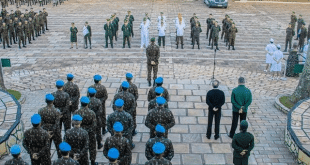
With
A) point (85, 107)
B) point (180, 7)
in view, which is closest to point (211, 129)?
point (85, 107)

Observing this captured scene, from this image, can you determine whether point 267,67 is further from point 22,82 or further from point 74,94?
point 22,82

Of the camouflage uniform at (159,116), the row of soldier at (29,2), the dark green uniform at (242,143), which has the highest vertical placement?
the row of soldier at (29,2)

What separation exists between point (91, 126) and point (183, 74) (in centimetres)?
682

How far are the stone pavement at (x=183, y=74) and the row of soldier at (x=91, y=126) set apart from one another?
1060mm

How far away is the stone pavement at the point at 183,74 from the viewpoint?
8180mm

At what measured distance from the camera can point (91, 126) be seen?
272 inches

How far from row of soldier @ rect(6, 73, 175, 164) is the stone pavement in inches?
41.7

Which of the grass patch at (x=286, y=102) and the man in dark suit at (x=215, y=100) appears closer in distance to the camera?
the man in dark suit at (x=215, y=100)

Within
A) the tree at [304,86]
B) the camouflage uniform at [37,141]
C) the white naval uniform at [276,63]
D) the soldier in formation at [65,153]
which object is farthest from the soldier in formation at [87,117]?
the white naval uniform at [276,63]

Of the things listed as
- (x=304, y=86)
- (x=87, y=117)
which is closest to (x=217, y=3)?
(x=304, y=86)

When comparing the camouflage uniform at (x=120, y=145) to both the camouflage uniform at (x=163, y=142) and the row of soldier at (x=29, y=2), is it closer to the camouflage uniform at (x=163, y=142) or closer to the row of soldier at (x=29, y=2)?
the camouflage uniform at (x=163, y=142)

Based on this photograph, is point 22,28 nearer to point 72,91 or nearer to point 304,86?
point 72,91

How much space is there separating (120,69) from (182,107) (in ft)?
14.0

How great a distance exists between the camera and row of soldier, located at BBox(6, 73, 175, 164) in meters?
5.81
